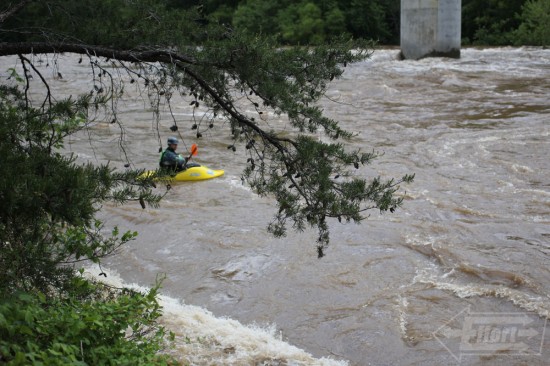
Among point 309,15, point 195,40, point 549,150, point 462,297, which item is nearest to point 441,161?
point 549,150

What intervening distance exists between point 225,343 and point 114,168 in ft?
8.03

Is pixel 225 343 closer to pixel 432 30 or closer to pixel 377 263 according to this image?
pixel 377 263

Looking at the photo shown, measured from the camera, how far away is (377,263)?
8.52 metres

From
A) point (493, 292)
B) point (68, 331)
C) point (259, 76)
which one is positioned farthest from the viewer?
point (493, 292)

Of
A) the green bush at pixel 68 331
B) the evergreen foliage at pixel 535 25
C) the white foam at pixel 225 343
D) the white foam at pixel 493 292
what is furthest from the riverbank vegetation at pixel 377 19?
the green bush at pixel 68 331

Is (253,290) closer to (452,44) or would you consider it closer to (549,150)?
(549,150)

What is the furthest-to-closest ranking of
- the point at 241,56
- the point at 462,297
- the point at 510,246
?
the point at 510,246, the point at 462,297, the point at 241,56

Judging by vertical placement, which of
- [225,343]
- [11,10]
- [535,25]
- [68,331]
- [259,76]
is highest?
[11,10]

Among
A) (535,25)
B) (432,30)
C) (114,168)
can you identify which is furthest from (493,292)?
(535,25)

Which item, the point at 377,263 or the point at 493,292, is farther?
the point at 377,263

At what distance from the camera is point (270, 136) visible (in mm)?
4918

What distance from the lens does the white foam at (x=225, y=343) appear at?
19.8ft

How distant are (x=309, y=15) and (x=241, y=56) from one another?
2686 centimetres

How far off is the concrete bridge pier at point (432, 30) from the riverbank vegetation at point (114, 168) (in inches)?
813
